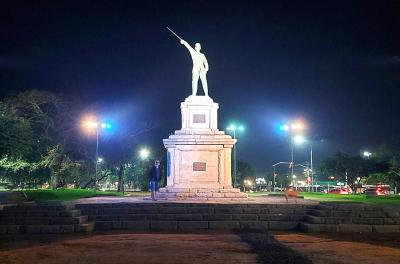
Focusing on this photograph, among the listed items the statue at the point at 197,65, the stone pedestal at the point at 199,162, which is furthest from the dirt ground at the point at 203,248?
the statue at the point at 197,65

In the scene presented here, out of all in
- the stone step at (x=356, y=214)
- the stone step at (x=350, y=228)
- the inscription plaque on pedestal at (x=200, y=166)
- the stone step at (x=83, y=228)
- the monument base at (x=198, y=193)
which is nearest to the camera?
the stone step at (x=83, y=228)

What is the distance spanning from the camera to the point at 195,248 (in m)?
11.5

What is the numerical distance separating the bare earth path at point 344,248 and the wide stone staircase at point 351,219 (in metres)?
0.79

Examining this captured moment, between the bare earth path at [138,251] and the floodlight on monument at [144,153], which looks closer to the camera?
the bare earth path at [138,251]

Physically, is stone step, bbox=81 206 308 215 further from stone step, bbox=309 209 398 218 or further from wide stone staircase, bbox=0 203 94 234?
stone step, bbox=309 209 398 218

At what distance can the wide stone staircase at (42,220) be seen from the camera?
1484 centimetres

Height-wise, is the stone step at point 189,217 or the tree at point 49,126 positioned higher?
the tree at point 49,126

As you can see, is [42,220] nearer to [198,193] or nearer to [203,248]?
[203,248]

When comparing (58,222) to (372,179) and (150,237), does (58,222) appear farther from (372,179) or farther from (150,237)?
(372,179)

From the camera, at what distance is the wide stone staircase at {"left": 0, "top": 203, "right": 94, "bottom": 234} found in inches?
584

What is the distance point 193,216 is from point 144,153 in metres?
36.3

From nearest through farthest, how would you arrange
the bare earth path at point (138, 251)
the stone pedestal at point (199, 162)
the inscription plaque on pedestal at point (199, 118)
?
the bare earth path at point (138, 251) < the stone pedestal at point (199, 162) < the inscription plaque on pedestal at point (199, 118)

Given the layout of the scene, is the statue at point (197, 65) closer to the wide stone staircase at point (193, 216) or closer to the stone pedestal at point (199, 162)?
the stone pedestal at point (199, 162)

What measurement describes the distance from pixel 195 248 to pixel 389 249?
206 inches
